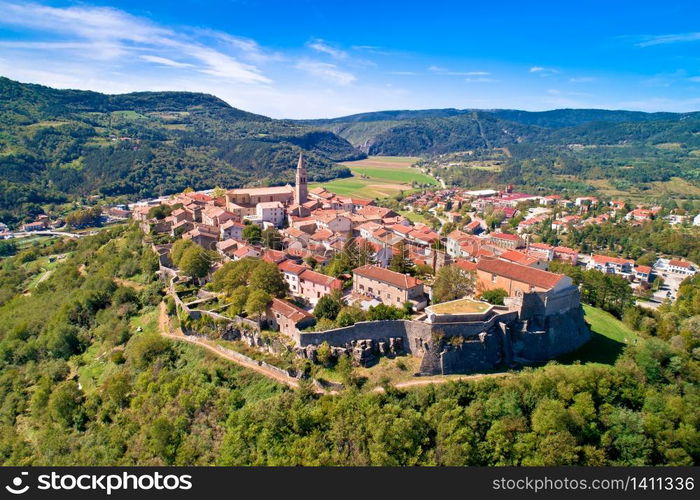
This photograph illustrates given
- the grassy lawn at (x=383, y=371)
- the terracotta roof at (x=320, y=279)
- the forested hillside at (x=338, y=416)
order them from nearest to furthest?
1. the forested hillside at (x=338, y=416)
2. the grassy lawn at (x=383, y=371)
3. the terracotta roof at (x=320, y=279)

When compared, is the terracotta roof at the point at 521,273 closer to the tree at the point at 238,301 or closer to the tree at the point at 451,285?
the tree at the point at 451,285

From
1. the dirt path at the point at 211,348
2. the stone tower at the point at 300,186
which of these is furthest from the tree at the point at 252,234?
the stone tower at the point at 300,186

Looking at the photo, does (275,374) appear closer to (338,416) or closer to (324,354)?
(324,354)

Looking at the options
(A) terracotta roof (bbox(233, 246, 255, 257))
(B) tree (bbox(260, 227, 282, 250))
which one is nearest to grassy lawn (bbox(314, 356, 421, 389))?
(A) terracotta roof (bbox(233, 246, 255, 257))

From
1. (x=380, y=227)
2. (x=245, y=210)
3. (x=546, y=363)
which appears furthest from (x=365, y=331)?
(x=245, y=210)

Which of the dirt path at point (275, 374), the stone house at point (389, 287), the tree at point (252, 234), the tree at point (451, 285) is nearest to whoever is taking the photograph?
the dirt path at point (275, 374)

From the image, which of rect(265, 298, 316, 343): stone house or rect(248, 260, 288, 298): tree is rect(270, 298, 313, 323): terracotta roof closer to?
rect(265, 298, 316, 343): stone house
